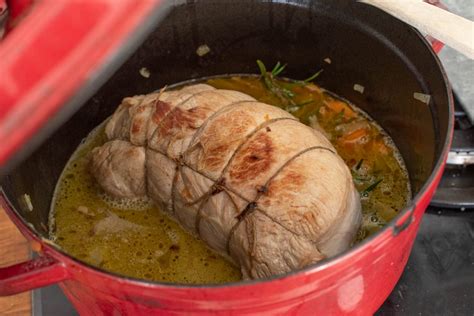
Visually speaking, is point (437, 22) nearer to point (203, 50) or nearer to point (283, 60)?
point (283, 60)

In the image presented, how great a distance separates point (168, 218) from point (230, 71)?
0.52 m

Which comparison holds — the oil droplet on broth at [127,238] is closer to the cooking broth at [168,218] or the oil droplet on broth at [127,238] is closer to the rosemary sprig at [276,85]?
the cooking broth at [168,218]

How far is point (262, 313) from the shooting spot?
3.11 ft

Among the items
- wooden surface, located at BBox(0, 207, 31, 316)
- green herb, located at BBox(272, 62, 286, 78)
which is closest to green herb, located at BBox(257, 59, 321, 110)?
green herb, located at BBox(272, 62, 286, 78)

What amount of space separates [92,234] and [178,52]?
0.56 meters

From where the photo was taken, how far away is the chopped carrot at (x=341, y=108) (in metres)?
1.66

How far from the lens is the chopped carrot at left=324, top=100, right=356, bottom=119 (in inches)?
65.4

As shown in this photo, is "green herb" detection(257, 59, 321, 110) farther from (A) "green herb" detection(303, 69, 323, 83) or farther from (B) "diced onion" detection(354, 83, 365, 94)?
(B) "diced onion" detection(354, 83, 365, 94)

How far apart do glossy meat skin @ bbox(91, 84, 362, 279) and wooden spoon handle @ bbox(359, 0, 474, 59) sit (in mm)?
305

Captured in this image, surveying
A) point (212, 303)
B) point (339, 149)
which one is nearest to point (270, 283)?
point (212, 303)

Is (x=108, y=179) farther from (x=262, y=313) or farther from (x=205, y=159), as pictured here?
(x=262, y=313)

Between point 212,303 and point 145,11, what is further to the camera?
point 212,303

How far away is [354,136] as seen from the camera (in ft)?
5.24

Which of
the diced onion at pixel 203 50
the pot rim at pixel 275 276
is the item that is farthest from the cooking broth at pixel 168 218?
the pot rim at pixel 275 276
